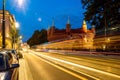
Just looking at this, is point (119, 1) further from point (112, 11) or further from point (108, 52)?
point (108, 52)

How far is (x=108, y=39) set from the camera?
200 ft

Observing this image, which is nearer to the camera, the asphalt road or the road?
the asphalt road

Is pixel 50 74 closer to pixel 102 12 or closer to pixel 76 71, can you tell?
pixel 76 71

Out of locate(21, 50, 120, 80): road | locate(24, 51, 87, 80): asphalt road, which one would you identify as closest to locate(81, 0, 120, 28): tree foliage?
locate(21, 50, 120, 80): road

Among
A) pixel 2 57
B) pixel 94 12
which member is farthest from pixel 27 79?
pixel 94 12

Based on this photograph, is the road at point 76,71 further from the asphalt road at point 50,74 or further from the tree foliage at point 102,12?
the tree foliage at point 102,12

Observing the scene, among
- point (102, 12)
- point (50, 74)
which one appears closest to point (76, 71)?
point (50, 74)

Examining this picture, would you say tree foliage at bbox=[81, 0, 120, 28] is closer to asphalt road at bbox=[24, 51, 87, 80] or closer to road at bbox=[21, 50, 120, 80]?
road at bbox=[21, 50, 120, 80]

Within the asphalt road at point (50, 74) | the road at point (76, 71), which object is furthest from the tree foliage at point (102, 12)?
the asphalt road at point (50, 74)

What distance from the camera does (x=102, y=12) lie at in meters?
68.7

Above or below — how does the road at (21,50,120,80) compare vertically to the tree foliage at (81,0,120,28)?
below

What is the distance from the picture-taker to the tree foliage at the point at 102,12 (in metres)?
62.7

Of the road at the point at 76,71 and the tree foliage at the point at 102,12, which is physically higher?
the tree foliage at the point at 102,12

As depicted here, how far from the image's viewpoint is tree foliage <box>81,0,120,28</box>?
62719 mm
